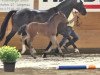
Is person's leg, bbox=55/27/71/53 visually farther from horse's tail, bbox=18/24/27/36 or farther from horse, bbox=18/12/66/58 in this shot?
horse's tail, bbox=18/24/27/36

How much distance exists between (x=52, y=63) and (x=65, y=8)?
216 cm

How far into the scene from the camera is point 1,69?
464 inches

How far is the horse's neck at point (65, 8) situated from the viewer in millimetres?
14445

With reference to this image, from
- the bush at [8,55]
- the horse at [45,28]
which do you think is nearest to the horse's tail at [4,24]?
the horse at [45,28]

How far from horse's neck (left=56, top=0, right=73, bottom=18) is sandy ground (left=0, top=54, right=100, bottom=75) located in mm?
1401

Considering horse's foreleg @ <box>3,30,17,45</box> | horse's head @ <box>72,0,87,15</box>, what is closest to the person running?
horse's head @ <box>72,0,87,15</box>

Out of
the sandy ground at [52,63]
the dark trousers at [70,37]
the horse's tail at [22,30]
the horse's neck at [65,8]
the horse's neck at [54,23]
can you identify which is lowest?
the sandy ground at [52,63]

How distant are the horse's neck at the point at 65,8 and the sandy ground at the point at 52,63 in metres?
1.40

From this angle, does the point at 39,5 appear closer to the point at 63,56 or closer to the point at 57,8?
the point at 57,8

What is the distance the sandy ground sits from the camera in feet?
37.7

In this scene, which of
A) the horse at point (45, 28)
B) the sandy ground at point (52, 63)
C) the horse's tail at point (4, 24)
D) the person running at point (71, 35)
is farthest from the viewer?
the horse's tail at point (4, 24)

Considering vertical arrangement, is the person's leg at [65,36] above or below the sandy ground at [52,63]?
above

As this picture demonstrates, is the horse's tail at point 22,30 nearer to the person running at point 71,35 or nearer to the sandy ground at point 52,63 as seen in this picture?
the sandy ground at point 52,63

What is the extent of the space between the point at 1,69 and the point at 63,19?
3048mm
